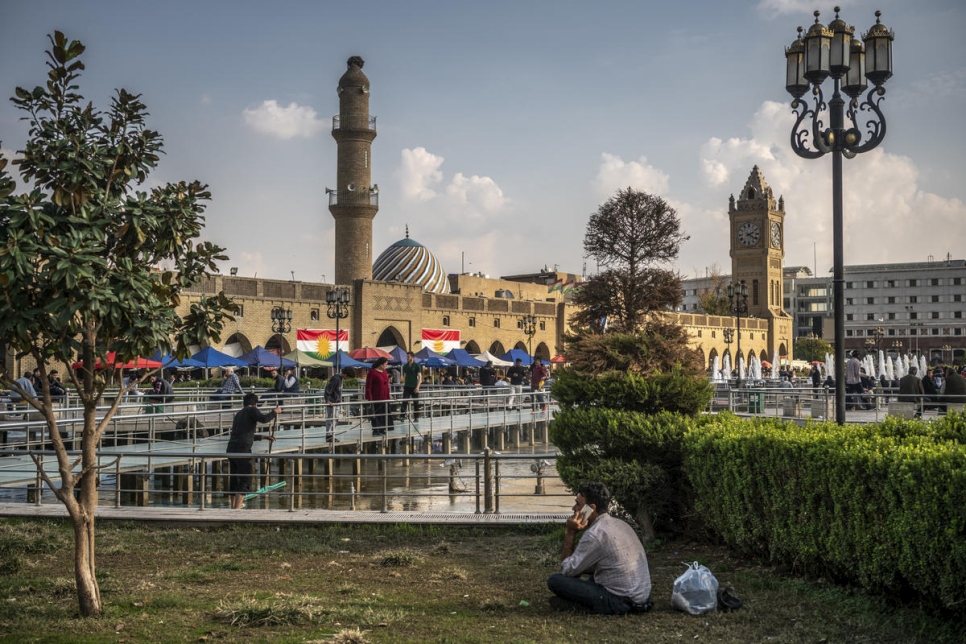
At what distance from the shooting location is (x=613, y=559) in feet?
21.5

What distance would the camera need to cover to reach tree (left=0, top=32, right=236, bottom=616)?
19.1 ft

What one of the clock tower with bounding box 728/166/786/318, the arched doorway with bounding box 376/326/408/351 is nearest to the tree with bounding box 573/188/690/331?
the arched doorway with bounding box 376/326/408/351

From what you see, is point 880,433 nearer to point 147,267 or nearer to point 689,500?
point 689,500

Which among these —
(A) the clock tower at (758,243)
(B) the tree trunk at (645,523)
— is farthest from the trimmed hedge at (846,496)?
(A) the clock tower at (758,243)

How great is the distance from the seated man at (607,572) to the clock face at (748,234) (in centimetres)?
9122

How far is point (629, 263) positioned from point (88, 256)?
265 inches

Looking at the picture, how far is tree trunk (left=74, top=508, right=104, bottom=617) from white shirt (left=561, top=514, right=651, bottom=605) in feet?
10.8

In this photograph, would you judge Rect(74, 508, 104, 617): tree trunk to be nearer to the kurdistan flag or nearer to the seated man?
the seated man

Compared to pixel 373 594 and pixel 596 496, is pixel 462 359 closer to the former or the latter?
pixel 373 594

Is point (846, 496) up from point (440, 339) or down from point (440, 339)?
down

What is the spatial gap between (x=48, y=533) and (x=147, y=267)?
4.53 m

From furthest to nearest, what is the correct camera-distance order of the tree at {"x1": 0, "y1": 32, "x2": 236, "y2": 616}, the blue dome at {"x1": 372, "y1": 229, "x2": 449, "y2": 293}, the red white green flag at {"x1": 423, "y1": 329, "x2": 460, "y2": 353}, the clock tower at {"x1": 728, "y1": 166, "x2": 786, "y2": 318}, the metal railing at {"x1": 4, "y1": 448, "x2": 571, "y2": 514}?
the clock tower at {"x1": 728, "y1": 166, "x2": 786, "y2": 318}
the blue dome at {"x1": 372, "y1": 229, "x2": 449, "y2": 293}
the red white green flag at {"x1": 423, "y1": 329, "x2": 460, "y2": 353}
the metal railing at {"x1": 4, "y1": 448, "x2": 571, "y2": 514}
the tree at {"x1": 0, "y1": 32, "x2": 236, "y2": 616}

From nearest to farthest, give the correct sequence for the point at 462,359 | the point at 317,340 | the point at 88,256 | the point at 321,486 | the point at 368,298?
the point at 88,256
the point at 321,486
the point at 462,359
the point at 317,340
the point at 368,298

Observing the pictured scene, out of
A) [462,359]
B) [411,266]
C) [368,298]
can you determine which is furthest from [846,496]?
[411,266]
